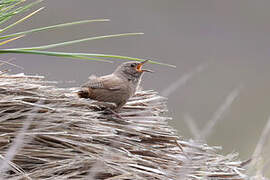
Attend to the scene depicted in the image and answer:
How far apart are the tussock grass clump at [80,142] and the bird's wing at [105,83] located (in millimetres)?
178

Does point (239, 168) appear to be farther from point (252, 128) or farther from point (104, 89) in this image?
point (252, 128)

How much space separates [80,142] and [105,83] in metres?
0.91

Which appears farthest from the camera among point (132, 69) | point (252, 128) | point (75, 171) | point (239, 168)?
point (252, 128)

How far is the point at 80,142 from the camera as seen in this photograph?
312 cm

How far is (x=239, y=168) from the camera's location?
374 centimetres

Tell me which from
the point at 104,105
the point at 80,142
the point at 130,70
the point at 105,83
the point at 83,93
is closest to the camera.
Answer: the point at 80,142

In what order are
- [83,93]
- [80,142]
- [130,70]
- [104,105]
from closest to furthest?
[80,142] → [104,105] → [83,93] → [130,70]

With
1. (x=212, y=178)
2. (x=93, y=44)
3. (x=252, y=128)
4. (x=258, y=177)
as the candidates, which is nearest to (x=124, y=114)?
(x=212, y=178)

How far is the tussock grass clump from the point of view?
2967mm

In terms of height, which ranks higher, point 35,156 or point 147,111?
point 147,111

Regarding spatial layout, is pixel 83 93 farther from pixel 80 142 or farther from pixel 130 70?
pixel 80 142

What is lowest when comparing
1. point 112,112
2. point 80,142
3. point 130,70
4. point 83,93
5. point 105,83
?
point 80,142

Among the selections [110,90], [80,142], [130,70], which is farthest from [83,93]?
[80,142]

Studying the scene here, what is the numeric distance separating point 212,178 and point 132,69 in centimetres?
119
